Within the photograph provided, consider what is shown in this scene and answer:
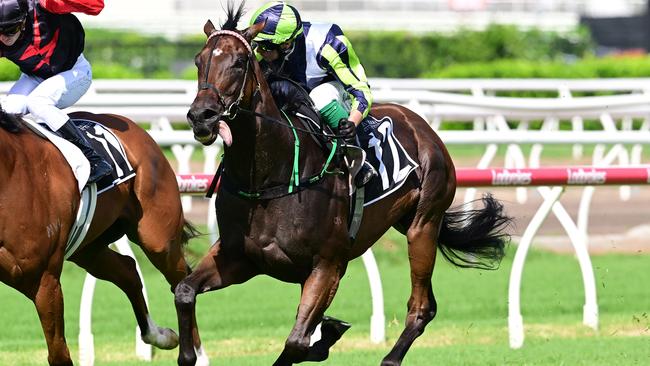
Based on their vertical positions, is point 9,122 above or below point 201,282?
above

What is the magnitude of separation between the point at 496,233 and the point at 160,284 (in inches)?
130

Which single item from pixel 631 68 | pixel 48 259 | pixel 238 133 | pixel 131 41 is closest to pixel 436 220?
pixel 238 133

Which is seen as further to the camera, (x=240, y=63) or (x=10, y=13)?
(x=10, y=13)

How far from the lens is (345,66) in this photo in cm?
592

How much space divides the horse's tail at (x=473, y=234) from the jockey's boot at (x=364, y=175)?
3.45 feet

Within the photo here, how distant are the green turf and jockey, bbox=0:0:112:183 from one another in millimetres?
1457

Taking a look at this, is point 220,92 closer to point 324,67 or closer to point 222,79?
point 222,79

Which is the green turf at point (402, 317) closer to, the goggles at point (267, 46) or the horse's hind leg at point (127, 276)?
the horse's hind leg at point (127, 276)

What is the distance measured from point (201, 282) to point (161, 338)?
1.07m

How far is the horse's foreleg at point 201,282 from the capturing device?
549 centimetres

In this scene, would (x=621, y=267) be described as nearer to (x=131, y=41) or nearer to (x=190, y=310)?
(x=190, y=310)

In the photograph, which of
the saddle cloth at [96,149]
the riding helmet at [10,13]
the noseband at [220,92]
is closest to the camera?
the noseband at [220,92]

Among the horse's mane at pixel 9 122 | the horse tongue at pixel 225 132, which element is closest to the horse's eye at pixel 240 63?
the horse tongue at pixel 225 132

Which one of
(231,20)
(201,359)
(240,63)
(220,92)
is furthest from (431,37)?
(220,92)
